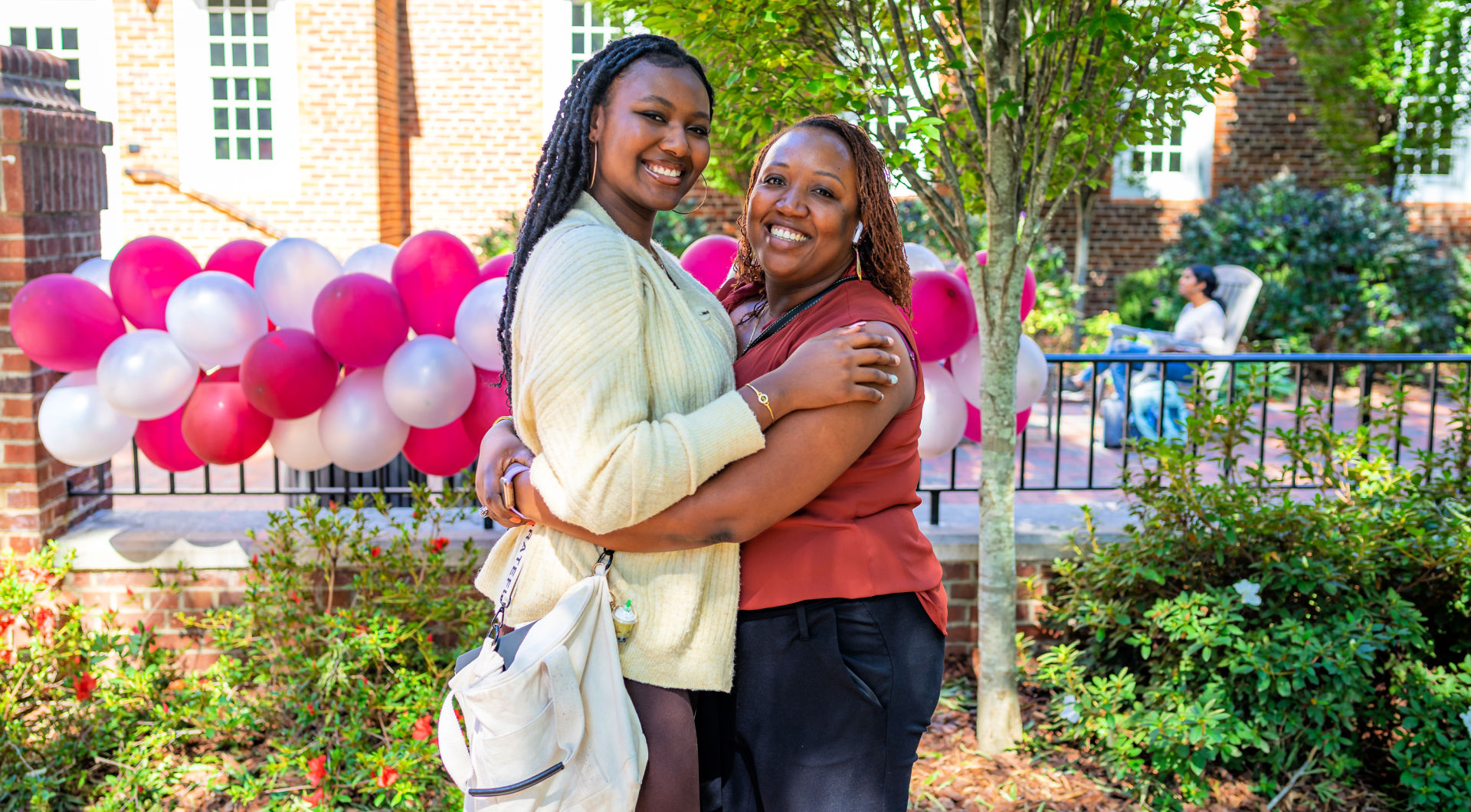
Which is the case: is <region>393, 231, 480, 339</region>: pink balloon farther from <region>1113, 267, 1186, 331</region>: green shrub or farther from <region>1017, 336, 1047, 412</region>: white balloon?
<region>1113, 267, 1186, 331</region>: green shrub

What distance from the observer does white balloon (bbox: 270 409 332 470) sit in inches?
150

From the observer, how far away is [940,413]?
3873mm

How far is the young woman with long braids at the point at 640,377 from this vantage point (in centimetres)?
164

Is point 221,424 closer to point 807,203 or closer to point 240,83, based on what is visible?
point 807,203

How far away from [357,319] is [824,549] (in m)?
2.25

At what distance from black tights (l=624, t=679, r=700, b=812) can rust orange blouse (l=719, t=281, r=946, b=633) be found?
20 centimetres

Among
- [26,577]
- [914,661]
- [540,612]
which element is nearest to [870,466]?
[914,661]

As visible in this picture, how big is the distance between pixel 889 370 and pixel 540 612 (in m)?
0.71

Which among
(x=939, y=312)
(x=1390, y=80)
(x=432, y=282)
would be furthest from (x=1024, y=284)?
(x=1390, y=80)

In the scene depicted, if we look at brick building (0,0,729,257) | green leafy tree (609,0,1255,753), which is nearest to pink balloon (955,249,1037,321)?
green leafy tree (609,0,1255,753)

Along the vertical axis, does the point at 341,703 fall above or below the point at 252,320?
below

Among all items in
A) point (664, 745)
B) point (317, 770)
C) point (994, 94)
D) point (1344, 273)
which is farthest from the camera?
point (1344, 273)

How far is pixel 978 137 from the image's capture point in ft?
12.0

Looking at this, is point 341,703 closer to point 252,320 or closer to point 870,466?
point 252,320
